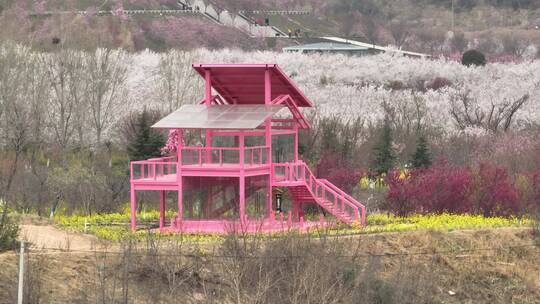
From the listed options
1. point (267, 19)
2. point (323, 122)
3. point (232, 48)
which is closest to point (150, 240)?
point (323, 122)

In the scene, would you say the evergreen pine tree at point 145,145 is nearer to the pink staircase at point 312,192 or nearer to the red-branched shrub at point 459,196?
the pink staircase at point 312,192

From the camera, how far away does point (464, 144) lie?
50.2m

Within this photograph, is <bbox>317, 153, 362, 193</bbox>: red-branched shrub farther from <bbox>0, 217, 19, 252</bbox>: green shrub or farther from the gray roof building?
the gray roof building

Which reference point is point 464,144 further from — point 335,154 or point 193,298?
point 193,298

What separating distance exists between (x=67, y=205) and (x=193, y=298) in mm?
12563

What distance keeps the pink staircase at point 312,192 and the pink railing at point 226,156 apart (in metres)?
0.53

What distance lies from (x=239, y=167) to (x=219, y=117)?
1519 millimetres

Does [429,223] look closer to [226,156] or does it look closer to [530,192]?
[530,192]

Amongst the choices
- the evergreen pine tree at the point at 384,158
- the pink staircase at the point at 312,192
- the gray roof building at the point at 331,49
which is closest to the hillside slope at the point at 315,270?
Answer: the pink staircase at the point at 312,192

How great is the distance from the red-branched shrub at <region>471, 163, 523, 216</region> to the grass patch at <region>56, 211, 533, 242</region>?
0.75 metres

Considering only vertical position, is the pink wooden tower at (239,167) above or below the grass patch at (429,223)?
above

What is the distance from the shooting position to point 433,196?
35.8m

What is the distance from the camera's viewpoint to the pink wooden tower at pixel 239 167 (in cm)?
3219

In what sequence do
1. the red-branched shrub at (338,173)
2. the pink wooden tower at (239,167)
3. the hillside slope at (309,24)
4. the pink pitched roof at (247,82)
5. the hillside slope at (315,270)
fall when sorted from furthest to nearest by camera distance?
1. the hillside slope at (309,24)
2. the red-branched shrub at (338,173)
3. the pink pitched roof at (247,82)
4. the pink wooden tower at (239,167)
5. the hillside slope at (315,270)
